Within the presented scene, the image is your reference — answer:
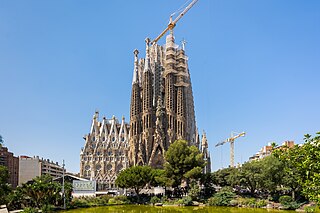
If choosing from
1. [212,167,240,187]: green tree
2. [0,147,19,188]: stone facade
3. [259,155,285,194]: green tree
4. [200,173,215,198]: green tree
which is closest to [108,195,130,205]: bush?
[200,173,215,198]: green tree

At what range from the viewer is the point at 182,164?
55438 millimetres

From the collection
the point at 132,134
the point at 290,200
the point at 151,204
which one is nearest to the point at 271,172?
the point at 290,200

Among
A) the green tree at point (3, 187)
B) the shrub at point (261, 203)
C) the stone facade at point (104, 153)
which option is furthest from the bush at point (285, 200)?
the stone facade at point (104, 153)

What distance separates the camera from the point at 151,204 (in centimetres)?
5234

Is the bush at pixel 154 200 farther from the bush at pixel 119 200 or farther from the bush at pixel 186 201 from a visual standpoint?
the bush at pixel 119 200

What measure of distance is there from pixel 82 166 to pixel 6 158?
2016cm

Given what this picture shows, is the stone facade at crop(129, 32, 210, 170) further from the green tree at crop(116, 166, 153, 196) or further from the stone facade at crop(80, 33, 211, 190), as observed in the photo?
the green tree at crop(116, 166, 153, 196)

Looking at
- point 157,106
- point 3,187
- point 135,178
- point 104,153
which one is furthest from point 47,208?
point 104,153

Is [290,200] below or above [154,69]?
below

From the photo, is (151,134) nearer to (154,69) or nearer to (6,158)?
(154,69)

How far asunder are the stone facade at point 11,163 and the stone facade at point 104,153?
62.6 feet

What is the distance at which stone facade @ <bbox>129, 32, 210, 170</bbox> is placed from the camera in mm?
83188

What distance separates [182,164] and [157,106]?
108 ft

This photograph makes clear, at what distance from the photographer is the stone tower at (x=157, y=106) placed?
273 ft
